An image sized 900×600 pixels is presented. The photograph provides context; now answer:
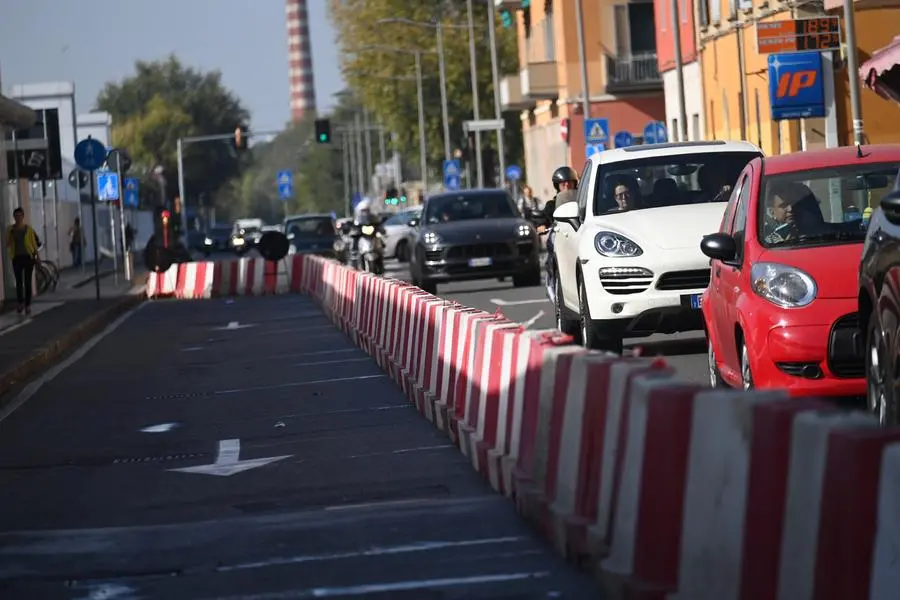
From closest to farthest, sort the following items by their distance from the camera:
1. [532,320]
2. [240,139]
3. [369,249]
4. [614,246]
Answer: [614,246]
[532,320]
[369,249]
[240,139]

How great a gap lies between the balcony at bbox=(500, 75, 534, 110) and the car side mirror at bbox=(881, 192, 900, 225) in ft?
225

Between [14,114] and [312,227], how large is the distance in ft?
47.7

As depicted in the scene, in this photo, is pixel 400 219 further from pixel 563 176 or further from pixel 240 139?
pixel 563 176

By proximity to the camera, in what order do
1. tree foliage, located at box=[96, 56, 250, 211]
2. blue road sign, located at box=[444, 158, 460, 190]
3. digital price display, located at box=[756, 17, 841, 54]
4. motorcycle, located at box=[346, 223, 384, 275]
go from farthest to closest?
1. tree foliage, located at box=[96, 56, 250, 211]
2. blue road sign, located at box=[444, 158, 460, 190]
3. motorcycle, located at box=[346, 223, 384, 275]
4. digital price display, located at box=[756, 17, 841, 54]

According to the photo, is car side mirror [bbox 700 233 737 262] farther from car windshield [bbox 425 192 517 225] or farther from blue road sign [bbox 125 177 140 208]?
A: blue road sign [bbox 125 177 140 208]

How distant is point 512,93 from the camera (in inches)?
3098

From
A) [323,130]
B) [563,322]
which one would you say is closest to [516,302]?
[563,322]

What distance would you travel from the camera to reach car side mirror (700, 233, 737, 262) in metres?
12.3

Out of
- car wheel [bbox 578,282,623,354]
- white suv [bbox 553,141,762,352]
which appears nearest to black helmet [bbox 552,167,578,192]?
white suv [bbox 553,141,762,352]

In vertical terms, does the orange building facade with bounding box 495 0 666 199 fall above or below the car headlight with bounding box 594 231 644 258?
above

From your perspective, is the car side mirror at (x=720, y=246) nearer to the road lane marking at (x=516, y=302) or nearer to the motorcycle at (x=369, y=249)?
the road lane marking at (x=516, y=302)

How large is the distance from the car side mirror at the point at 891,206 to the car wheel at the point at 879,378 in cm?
72

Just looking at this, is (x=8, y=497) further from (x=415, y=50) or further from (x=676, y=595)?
(x=415, y=50)

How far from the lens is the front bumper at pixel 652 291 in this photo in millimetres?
16562
